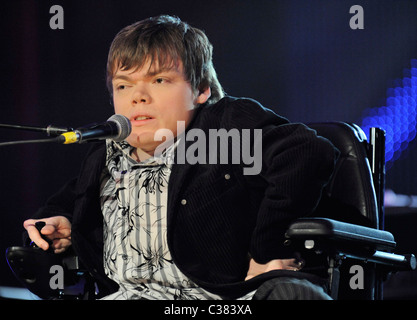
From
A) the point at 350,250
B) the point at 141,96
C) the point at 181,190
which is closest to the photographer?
the point at 350,250

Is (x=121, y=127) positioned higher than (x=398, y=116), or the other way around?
(x=121, y=127)

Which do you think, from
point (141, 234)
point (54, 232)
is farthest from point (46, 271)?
point (141, 234)

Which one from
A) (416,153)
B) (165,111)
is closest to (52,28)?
(165,111)

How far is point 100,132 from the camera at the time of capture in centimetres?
145

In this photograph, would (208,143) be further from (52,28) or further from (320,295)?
(52,28)

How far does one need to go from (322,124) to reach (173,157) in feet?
1.59

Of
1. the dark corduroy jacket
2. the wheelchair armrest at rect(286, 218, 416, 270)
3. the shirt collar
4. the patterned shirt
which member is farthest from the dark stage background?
the wheelchair armrest at rect(286, 218, 416, 270)

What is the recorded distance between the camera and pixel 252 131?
170 cm

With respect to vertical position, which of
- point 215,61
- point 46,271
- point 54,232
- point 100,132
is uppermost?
point 215,61

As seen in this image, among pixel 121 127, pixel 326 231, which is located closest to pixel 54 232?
pixel 121 127

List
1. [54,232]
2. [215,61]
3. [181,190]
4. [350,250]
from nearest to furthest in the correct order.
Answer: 1. [350,250]
2. [181,190]
3. [54,232]
4. [215,61]

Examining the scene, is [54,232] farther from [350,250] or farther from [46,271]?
[350,250]

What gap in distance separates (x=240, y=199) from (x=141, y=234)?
0.30m

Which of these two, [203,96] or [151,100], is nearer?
[151,100]
